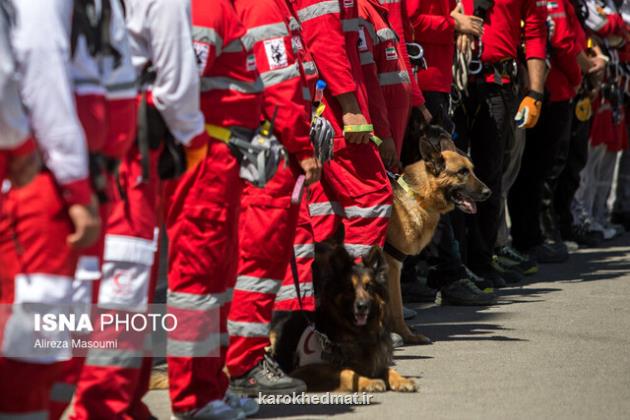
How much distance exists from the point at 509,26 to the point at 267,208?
5.07 metres

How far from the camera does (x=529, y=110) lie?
1162 cm

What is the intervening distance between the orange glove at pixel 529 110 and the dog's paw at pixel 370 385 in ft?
16.3

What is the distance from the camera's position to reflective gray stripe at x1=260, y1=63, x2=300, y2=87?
266 inches

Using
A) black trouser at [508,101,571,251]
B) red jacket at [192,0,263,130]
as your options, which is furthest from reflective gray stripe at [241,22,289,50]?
black trouser at [508,101,571,251]

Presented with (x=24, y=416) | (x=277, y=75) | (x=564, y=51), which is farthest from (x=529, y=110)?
(x=24, y=416)

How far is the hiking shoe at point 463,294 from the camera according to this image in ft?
34.0

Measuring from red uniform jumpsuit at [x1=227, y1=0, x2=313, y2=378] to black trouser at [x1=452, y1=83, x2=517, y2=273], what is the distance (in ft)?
14.7

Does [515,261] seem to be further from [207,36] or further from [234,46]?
[207,36]

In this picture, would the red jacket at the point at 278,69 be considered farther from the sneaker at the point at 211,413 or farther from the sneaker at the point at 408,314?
the sneaker at the point at 408,314

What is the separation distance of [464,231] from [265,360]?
14.0 feet

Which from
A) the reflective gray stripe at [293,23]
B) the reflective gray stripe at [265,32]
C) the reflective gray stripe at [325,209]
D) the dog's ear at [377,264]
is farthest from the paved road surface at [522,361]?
the reflective gray stripe at [293,23]

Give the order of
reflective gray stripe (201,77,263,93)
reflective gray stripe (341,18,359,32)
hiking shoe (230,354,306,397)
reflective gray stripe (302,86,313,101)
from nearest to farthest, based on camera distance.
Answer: reflective gray stripe (201,77,263,93)
hiking shoe (230,354,306,397)
reflective gray stripe (302,86,313,101)
reflective gray stripe (341,18,359,32)

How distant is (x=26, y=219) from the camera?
4379 mm

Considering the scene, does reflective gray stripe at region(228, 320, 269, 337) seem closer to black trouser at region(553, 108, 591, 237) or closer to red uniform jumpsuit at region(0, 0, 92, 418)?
red uniform jumpsuit at region(0, 0, 92, 418)
